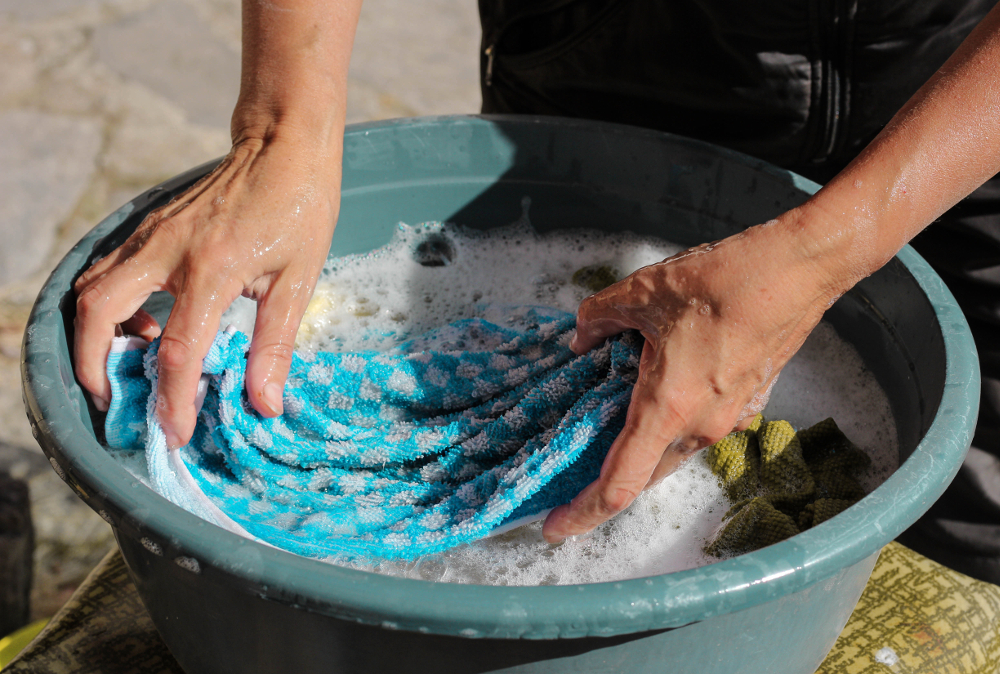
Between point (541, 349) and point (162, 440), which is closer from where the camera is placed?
point (162, 440)

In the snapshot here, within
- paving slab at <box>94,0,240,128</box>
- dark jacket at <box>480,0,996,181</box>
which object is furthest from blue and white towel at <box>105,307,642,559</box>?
paving slab at <box>94,0,240,128</box>

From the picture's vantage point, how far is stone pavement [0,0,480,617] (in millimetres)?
1552

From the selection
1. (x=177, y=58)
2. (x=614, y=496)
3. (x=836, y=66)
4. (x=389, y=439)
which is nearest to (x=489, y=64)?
(x=836, y=66)

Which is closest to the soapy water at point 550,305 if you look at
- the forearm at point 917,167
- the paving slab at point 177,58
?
the forearm at point 917,167

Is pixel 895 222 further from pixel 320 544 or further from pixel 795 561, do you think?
pixel 320 544

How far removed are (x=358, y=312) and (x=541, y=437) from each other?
1.09 feet

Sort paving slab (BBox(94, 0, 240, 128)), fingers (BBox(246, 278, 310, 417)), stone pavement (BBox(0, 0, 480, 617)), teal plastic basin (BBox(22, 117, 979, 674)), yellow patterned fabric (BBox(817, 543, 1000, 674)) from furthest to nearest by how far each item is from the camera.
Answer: paving slab (BBox(94, 0, 240, 128)), stone pavement (BBox(0, 0, 480, 617)), yellow patterned fabric (BBox(817, 543, 1000, 674)), fingers (BBox(246, 278, 310, 417)), teal plastic basin (BBox(22, 117, 979, 674))

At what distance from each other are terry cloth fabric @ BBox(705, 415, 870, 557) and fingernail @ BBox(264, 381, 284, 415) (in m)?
0.38

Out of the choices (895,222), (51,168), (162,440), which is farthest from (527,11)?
(51,168)

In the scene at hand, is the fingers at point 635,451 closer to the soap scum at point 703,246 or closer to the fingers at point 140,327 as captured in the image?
the soap scum at point 703,246

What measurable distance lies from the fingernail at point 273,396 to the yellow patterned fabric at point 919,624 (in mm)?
557

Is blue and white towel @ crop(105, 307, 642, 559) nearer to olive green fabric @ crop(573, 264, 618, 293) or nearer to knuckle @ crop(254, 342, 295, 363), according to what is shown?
knuckle @ crop(254, 342, 295, 363)

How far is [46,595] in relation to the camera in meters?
1.25

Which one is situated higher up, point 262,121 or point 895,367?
point 262,121
